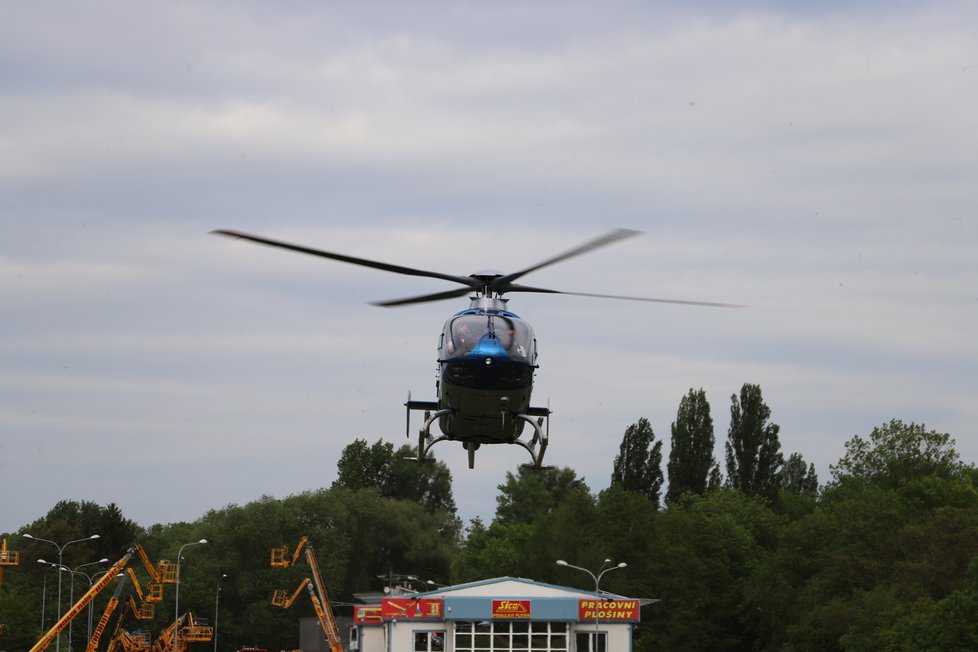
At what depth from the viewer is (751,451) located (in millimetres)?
125500

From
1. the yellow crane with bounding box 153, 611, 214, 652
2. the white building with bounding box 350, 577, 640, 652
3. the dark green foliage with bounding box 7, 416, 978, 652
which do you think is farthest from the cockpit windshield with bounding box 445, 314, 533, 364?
the yellow crane with bounding box 153, 611, 214, 652

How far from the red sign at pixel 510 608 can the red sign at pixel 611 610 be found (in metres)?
3.50

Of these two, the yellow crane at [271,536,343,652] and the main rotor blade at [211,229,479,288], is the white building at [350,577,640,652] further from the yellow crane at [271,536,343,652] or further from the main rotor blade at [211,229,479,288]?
the main rotor blade at [211,229,479,288]

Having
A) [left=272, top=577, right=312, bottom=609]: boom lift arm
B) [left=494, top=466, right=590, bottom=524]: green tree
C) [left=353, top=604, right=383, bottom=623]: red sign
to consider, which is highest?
[left=494, top=466, right=590, bottom=524]: green tree

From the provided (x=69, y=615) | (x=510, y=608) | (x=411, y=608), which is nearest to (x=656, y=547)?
(x=510, y=608)

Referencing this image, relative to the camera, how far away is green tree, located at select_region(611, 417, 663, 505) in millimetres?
124500

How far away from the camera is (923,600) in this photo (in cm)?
6812

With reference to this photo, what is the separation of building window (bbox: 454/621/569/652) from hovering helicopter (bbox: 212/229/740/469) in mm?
53357

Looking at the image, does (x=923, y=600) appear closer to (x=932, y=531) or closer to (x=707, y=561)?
(x=932, y=531)

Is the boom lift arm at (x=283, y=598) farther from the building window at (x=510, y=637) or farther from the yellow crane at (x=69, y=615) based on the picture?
the building window at (x=510, y=637)

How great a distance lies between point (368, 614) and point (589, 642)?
662 inches

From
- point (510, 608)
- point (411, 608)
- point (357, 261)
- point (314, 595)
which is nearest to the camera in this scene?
point (357, 261)

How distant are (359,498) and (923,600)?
6593cm

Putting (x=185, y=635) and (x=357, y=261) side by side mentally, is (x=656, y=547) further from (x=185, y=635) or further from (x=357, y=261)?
(x=357, y=261)
